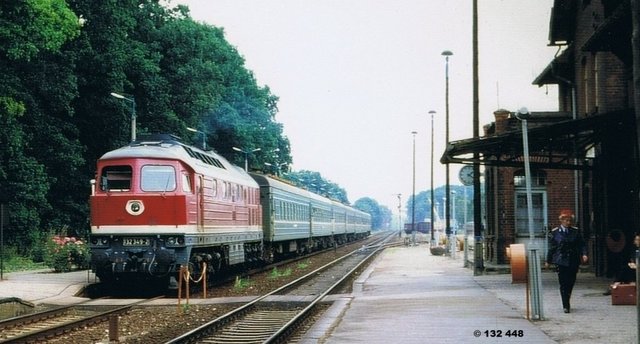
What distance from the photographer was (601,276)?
21859 mm

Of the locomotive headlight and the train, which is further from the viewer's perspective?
the locomotive headlight

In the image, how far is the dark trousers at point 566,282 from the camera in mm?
13727

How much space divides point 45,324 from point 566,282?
340 inches

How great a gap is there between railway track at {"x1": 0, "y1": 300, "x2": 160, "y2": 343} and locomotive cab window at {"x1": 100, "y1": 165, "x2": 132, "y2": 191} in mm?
3975

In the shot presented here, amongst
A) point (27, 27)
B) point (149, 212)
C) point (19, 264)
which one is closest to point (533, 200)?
point (149, 212)

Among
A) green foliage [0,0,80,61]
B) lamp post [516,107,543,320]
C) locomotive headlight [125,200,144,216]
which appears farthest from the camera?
green foliage [0,0,80,61]

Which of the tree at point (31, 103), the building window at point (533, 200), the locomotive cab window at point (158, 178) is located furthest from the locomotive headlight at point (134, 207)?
the tree at point (31, 103)

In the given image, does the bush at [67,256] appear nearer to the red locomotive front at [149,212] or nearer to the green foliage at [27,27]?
the red locomotive front at [149,212]

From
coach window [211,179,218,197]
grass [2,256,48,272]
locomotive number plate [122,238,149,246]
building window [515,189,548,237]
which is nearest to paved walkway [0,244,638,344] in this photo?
locomotive number plate [122,238,149,246]

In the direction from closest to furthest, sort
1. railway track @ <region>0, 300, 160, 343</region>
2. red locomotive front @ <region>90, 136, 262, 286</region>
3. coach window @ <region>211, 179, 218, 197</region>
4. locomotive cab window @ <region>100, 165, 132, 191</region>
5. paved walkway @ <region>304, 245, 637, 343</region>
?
paved walkway @ <region>304, 245, 637, 343</region> < railway track @ <region>0, 300, 160, 343</region> < red locomotive front @ <region>90, 136, 262, 286</region> < locomotive cab window @ <region>100, 165, 132, 191</region> < coach window @ <region>211, 179, 218, 197</region>

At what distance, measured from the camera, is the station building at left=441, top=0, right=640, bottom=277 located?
18266mm

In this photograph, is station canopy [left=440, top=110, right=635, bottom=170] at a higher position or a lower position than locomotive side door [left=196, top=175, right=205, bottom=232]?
higher

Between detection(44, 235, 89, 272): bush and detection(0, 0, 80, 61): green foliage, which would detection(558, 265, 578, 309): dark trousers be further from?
detection(0, 0, 80, 61): green foliage

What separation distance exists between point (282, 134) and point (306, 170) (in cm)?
8423
